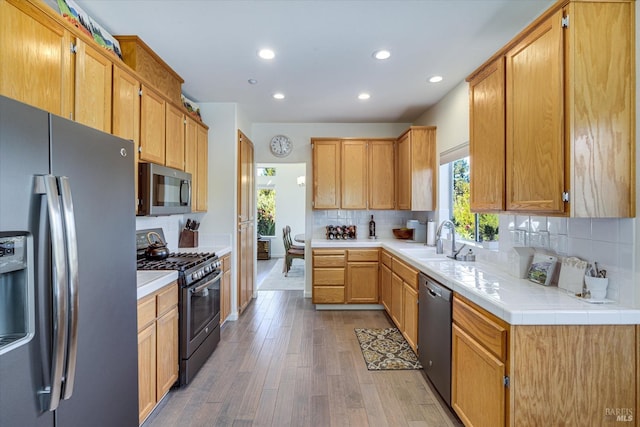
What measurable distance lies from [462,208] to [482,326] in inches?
85.0

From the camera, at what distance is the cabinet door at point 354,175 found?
4.61 metres

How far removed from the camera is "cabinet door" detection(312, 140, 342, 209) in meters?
4.61

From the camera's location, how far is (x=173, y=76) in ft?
10.2

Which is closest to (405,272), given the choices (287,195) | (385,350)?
(385,350)

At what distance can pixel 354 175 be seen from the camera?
4.63 meters

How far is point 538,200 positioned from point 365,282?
2.87 metres

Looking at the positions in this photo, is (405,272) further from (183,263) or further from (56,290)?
(56,290)

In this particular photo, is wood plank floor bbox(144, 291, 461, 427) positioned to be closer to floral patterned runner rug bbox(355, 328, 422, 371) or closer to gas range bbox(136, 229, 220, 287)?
floral patterned runner rug bbox(355, 328, 422, 371)

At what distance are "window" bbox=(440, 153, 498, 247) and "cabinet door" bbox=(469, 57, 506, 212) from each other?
0.63 m

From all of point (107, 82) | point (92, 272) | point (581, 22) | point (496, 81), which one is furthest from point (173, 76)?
point (581, 22)

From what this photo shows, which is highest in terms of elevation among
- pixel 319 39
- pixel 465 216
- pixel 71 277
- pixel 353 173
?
pixel 319 39

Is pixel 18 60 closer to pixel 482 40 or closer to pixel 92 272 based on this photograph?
pixel 92 272

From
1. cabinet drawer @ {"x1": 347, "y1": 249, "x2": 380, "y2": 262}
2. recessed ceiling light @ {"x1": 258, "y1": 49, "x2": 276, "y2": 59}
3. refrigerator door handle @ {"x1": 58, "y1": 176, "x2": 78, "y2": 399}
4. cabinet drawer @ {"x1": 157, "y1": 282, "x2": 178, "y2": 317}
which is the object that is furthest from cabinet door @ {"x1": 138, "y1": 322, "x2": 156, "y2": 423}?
cabinet drawer @ {"x1": 347, "y1": 249, "x2": 380, "y2": 262}

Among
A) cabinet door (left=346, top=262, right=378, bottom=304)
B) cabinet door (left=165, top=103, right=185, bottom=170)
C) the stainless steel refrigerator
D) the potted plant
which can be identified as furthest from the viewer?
cabinet door (left=346, top=262, right=378, bottom=304)
